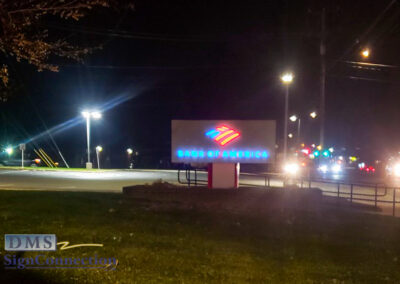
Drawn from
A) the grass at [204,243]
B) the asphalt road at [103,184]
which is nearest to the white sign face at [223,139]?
the grass at [204,243]

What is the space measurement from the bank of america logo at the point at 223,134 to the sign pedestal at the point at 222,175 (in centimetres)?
97

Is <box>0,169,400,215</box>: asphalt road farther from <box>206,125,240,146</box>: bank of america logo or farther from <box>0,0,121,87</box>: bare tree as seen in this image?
<box>0,0,121,87</box>: bare tree

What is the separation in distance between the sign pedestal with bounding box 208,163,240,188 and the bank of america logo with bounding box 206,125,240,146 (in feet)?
3.19

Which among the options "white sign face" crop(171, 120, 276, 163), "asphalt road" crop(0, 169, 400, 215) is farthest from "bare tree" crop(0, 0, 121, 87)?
"asphalt road" crop(0, 169, 400, 215)

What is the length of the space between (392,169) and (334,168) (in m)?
6.79

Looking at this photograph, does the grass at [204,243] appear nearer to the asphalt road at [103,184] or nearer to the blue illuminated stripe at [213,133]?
the blue illuminated stripe at [213,133]

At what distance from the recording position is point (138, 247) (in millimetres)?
6551

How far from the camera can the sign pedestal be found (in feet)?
44.6

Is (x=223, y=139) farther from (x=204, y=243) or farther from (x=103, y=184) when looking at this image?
(x=103, y=184)

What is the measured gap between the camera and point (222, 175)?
13.7 m

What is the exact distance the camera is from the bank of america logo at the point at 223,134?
13141mm

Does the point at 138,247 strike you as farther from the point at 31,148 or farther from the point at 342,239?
the point at 31,148

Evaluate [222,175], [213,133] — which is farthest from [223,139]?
[222,175]

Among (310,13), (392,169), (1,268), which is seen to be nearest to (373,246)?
(1,268)
